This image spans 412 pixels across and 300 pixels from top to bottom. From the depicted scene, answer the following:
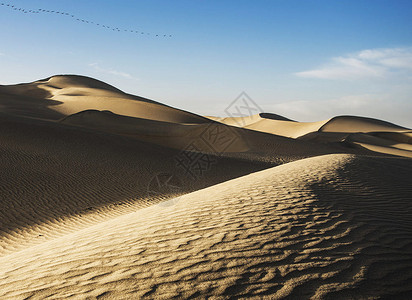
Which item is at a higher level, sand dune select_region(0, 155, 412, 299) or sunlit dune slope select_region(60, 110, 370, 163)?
sunlit dune slope select_region(60, 110, 370, 163)

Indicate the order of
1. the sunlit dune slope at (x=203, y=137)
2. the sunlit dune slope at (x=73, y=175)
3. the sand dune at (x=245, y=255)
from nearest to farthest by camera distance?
the sand dune at (x=245, y=255) → the sunlit dune slope at (x=73, y=175) → the sunlit dune slope at (x=203, y=137)

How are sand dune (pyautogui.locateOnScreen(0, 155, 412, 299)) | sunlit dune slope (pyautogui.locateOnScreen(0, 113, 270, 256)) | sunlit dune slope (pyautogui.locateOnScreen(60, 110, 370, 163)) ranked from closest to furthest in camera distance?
sand dune (pyautogui.locateOnScreen(0, 155, 412, 299)) < sunlit dune slope (pyautogui.locateOnScreen(0, 113, 270, 256)) < sunlit dune slope (pyautogui.locateOnScreen(60, 110, 370, 163))

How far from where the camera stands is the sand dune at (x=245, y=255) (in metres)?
2.95

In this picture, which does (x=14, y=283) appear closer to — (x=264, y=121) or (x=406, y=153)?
(x=406, y=153)

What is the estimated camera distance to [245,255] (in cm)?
349

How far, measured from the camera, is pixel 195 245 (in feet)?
12.6

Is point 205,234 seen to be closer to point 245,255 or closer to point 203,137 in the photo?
point 245,255

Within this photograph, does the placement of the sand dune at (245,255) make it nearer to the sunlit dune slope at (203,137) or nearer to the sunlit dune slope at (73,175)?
the sunlit dune slope at (73,175)

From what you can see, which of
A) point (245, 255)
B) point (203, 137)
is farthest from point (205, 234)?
point (203, 137)

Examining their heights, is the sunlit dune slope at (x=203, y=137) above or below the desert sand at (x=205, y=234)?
above

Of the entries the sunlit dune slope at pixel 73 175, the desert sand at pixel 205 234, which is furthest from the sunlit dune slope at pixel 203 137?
the desert sand at pixel 205 234

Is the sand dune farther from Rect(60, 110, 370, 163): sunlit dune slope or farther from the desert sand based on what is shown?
Rect(60, 110, 370, 163): sunlit dune slope

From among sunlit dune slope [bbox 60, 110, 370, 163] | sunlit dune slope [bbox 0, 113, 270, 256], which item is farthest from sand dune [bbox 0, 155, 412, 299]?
sunlit dune slope [bbox 60, 110, 370, 163]

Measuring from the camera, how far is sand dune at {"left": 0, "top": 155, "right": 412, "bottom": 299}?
116 inches
